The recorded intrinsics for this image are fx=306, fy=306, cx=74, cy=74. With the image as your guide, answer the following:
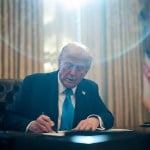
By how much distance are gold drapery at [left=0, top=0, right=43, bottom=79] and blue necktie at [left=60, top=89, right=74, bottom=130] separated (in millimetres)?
1637

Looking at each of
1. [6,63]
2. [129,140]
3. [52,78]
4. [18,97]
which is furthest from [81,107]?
[6,63]

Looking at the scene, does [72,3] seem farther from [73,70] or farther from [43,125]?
[43,125]

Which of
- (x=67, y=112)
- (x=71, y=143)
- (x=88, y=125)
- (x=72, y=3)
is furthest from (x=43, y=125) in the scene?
(x=72, y=3)

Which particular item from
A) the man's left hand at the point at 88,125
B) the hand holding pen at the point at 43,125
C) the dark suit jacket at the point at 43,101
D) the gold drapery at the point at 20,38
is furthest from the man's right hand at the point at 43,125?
the gold drapery at the point at 20,38

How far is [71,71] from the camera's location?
193cm

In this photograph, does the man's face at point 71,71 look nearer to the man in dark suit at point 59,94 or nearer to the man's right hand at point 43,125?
the man in dark suit at point 59,94

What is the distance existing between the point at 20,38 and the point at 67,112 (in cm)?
180

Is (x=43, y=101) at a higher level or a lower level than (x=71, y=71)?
lower

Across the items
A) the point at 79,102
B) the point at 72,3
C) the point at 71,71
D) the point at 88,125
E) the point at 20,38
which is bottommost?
the point at 88,125

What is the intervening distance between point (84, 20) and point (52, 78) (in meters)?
2.02

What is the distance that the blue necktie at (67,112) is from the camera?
1.90 meters

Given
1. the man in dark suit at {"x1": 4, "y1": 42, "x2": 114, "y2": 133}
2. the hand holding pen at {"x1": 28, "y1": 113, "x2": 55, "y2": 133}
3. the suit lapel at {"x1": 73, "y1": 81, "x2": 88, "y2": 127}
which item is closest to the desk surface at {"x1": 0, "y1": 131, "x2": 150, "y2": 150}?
the hand holding pen at {"x1": 28, "y1": 113, "x2": 55, "y2": 133}

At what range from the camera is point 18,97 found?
196 cm

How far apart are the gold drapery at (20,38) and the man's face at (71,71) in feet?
5.39
